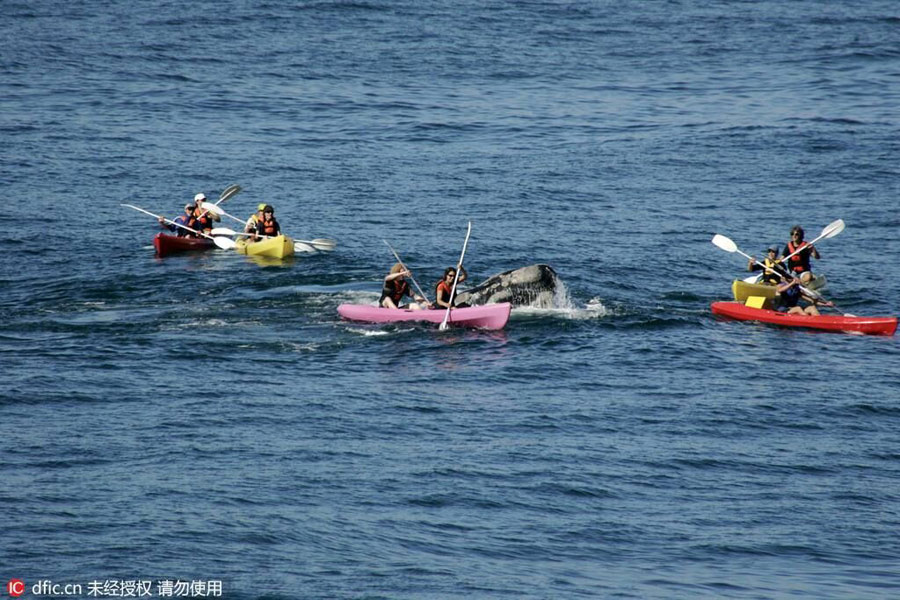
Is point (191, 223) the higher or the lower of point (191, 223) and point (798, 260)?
the higher

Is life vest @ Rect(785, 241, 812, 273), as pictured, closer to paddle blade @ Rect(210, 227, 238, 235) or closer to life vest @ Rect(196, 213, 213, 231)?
paddle blade @ Rect(210, 227, 238, 235)

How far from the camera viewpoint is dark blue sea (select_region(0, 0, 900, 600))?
52.1 ft

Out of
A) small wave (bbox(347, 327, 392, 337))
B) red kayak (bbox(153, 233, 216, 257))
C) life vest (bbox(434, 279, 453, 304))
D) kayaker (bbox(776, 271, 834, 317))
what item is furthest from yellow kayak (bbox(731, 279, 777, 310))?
red kayak (bbox(153, 233, 216, 257))

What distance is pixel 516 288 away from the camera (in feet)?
80.5

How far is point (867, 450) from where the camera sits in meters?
19.4

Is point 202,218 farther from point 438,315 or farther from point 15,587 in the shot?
point 15,587

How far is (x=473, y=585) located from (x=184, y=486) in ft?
14.8

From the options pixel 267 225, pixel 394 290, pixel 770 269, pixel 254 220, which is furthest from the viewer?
pixel 254 220

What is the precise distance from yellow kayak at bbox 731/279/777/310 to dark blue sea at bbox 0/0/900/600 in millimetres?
919

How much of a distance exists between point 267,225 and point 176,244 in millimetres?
2342

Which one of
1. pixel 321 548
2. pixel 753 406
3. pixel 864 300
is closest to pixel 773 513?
pixel 753 406

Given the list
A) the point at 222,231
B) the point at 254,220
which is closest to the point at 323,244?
the point at 254,220

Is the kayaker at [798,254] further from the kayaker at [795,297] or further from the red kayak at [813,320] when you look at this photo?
the red kayak at [813,320]

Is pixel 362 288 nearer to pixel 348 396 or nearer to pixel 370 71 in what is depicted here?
pixel 348 396
